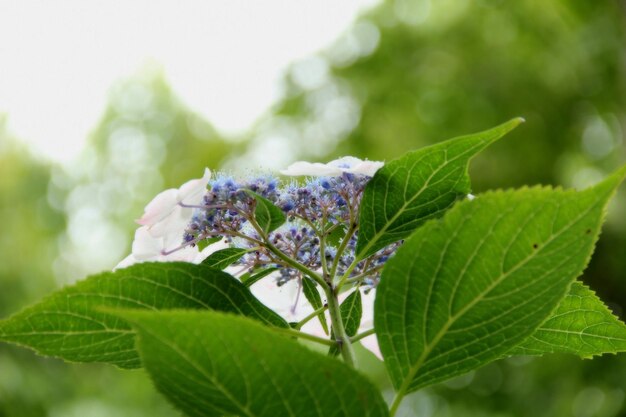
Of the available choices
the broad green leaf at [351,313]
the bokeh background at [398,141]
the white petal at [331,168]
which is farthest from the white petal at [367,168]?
the bokeh background at [398,141]

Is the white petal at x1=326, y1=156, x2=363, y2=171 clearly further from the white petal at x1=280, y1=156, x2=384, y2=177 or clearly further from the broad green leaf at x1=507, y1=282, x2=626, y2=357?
the broad green leaf at x1=507, y1=282, x2=626, y2=357

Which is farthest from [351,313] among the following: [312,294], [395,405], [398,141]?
[398,141]

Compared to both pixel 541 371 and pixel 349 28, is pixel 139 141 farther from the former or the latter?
pixel 541 371

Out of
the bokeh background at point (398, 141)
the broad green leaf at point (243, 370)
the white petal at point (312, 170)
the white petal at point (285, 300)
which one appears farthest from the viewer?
the bokeh background at point (398, 141)

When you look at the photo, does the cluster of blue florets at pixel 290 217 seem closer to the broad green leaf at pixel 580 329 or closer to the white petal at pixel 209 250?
the white petal at pixel 209 250

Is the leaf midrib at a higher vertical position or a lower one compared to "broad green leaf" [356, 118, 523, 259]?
lower

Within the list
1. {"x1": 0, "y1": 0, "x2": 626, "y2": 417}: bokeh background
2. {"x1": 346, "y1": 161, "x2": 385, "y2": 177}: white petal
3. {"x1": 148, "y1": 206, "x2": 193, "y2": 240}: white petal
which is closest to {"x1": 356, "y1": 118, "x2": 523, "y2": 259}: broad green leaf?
{"x1": 346, "y1": 161, "x2": 385, "y2": 177}: white petal

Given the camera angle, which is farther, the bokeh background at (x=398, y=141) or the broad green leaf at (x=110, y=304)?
the bokeh background at (x=398, y=141)

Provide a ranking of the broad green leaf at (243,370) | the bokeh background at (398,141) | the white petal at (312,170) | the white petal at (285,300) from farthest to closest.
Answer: the bokeh background at (398,141) → the white petal at (285,300) → the white petal at (312,170) → the broad green leaf at (243,370)
